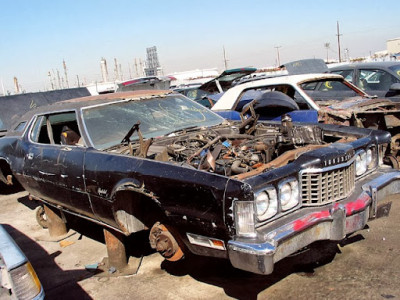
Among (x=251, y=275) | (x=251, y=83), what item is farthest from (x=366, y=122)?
(x=251, y=275)

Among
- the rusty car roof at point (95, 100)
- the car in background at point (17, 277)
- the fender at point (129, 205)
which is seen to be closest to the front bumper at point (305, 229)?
the fender at point (129, 205)

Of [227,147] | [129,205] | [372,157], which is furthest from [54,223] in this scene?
[372,157]

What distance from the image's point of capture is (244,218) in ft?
8.51

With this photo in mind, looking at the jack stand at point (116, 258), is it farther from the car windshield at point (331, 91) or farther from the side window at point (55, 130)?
the car windshield at point (331, 91)

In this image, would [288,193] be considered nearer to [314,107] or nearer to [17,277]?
[17,277]

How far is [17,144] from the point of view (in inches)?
194

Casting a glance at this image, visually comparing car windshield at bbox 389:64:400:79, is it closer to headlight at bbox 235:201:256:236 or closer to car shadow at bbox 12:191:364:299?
car shadow at bbox 12:191:364:299

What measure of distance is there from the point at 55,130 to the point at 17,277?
317cm

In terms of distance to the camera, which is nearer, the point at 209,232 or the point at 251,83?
the point at 209,232

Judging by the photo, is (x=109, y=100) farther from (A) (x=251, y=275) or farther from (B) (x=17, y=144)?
(A) (x=251, y=275)

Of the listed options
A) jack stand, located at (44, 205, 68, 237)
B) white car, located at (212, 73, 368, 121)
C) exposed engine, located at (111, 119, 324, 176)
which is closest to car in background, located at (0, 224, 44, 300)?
exposed engine, located at (111, 119, 324, 176)

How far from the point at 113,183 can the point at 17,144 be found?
2.22 m

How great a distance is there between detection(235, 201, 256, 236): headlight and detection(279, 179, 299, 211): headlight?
1.13ft

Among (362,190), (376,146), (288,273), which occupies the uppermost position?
(376,146)
